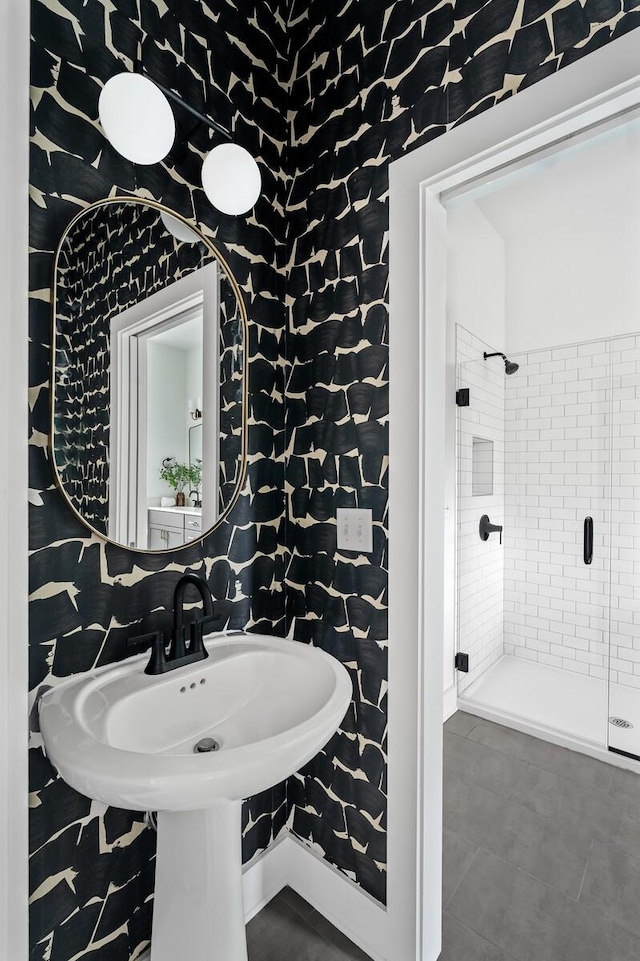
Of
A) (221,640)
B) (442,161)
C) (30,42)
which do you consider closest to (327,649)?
(221,640)

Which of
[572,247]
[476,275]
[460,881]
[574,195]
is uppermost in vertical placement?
[574,195]

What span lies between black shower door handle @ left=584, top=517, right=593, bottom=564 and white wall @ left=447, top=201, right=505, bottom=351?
1.19 metres

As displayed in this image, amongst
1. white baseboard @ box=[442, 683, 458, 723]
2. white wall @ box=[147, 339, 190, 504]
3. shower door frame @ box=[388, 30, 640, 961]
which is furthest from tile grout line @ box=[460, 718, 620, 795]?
white wall @ box=[147, 339, 190, 504]

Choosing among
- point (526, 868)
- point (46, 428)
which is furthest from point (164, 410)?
point (526, 868)

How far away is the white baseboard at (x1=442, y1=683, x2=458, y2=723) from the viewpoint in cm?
254

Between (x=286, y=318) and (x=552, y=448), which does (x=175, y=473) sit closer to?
(x=286, y=318)

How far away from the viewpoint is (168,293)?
3.94ft

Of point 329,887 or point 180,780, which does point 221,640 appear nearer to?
point 180,780

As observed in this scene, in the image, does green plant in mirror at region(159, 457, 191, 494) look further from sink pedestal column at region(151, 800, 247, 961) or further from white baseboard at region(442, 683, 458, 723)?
white baseboard at region(442, 683, 458, 723)

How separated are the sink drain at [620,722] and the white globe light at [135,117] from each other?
116 inches
